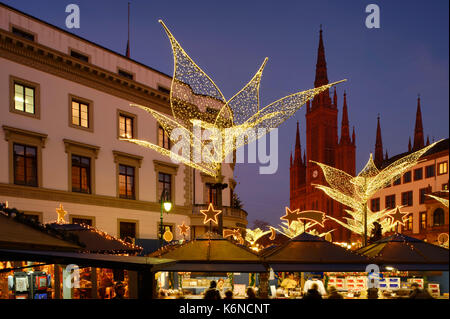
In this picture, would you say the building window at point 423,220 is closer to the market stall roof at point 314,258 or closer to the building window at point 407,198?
the building window at point 407,198

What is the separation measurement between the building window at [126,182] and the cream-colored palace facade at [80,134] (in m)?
0.07

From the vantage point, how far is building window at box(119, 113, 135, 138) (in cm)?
3014

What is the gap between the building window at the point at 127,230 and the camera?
96.9 ft

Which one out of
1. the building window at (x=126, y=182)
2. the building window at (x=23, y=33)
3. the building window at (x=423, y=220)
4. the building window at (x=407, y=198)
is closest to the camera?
the building window at (x=23, y=33)

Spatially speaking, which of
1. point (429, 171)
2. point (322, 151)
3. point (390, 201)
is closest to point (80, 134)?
point (429, 171)

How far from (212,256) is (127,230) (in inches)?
762

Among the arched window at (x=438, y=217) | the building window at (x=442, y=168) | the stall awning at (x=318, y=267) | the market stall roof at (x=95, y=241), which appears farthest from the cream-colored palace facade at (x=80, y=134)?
the building window at (x=442, y=168)

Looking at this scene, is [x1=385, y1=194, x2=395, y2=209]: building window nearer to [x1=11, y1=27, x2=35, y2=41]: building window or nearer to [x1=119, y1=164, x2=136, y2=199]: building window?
[x1=119, y1=164, x2=136, y2=199]: building window

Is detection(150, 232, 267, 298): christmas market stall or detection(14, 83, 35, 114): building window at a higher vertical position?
detection(14, 83, 35, 114): building window

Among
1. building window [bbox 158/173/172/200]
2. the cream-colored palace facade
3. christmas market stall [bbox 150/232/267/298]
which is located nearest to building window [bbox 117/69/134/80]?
the cream-colored palace facade

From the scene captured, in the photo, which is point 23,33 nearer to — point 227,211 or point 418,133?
point 227,211

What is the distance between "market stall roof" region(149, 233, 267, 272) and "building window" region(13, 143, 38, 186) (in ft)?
48.1

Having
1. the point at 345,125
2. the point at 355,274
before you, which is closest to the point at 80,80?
the point at 355,274
